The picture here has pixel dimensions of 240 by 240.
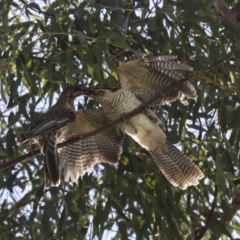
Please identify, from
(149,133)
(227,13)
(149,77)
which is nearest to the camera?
(227,13)

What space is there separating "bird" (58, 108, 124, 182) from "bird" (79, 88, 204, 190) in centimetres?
8

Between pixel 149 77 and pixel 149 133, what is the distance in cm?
29

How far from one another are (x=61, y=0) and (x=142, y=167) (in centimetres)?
89

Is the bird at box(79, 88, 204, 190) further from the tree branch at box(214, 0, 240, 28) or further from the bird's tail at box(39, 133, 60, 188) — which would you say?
the tree branch at box(214, 0, 240, 28)

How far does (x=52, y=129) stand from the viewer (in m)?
3.97

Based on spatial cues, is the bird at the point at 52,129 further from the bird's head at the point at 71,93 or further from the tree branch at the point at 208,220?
the tree branch at the point at 208,220

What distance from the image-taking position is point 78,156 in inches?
172

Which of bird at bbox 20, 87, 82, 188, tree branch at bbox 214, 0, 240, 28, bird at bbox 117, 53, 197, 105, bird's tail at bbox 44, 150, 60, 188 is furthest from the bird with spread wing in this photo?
bird's tail at bbox 44, 150, 60, 188

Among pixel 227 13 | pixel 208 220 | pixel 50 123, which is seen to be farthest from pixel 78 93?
pixel 208 220

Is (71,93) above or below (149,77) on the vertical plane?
above

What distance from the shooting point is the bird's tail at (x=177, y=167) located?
4207 millimetres

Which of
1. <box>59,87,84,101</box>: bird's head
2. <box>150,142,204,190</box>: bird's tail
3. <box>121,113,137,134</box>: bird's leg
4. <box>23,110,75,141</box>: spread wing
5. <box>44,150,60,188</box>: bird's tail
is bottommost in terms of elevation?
<box>150,142,204,190</box>: bird's tail

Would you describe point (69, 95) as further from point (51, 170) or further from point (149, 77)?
point (51, 170)

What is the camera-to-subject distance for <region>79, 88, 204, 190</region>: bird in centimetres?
408
